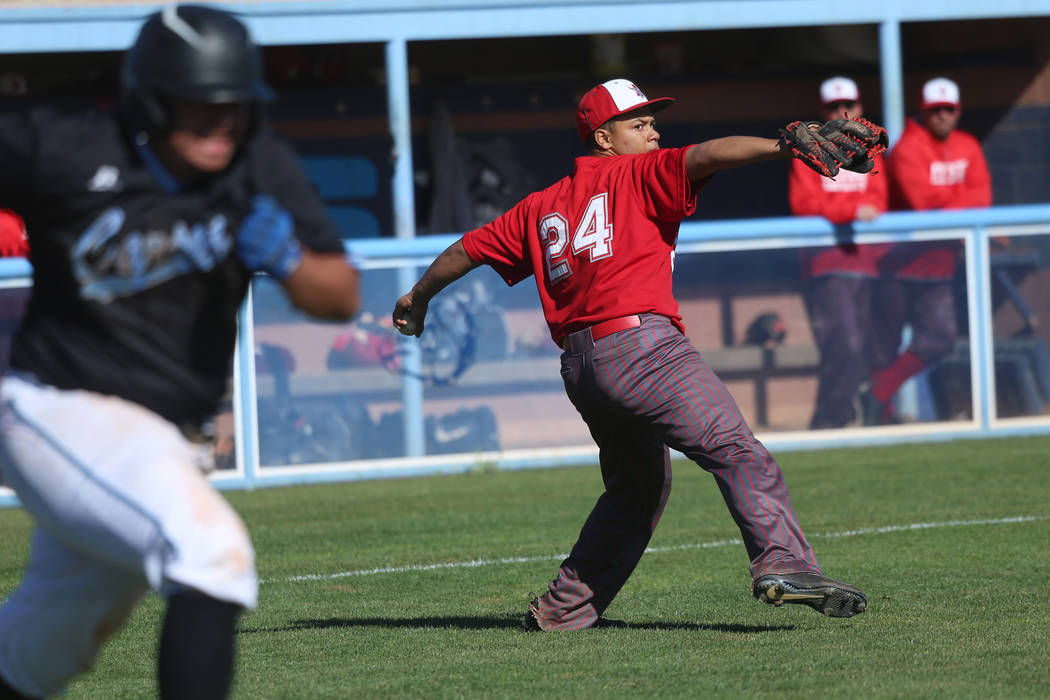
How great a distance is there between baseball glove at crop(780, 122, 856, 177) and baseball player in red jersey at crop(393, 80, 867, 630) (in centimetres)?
7

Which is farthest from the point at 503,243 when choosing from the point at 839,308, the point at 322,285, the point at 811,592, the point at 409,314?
the point at 839,308

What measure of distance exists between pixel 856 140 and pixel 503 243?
4.60 feet

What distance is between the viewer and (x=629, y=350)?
5.25 metres

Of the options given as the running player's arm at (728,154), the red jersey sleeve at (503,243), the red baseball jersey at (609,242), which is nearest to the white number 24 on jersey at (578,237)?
the red baseball jersey at (609,242)

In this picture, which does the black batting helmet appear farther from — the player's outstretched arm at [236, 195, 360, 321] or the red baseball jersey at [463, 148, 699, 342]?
the red baseball jersey at [463, 148, 699, 342]

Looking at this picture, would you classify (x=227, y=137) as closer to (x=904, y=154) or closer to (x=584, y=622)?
(x=584, y=622)

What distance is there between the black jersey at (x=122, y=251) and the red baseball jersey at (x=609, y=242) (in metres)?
2.13

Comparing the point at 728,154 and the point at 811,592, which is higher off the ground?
the point at 728,154

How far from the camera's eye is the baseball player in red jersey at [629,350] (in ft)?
16.6

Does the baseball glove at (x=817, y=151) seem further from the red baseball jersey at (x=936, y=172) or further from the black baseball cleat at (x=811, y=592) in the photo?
the red baseball jersey at (x=936, y=172)

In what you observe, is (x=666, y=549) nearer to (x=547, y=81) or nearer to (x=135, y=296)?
(x=135, y=296)

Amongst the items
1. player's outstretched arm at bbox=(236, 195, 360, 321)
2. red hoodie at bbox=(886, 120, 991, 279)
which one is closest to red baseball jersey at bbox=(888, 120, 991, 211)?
red hoodie at bbox=(886, 120, 991, 279)

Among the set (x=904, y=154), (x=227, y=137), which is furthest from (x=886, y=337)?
(x=227, y=137)

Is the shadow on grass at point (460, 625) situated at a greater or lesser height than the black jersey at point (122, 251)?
lesser
